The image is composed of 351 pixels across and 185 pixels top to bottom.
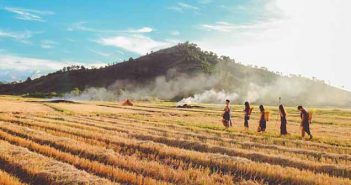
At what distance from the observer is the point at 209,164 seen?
48.0 feet

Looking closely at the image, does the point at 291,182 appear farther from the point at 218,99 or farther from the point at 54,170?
the point at 218,99

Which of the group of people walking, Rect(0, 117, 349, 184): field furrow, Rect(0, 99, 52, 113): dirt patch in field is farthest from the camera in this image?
Rect(0, 99, 52, 113): dirt patch in field

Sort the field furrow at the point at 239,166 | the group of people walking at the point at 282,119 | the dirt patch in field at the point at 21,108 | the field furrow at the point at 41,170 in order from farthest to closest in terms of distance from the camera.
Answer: the dirt patch in field at the point at 21,108 < the group of people walking at the point at 282,119 < the field furrow at the point at 239,166 < the field furrow at the point at 41,170

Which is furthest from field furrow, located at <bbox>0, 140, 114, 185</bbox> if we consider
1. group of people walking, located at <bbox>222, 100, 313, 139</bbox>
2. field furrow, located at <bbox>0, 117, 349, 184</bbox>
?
group of people walking, located at <bbox>222, 100, 313, 139</bbox>

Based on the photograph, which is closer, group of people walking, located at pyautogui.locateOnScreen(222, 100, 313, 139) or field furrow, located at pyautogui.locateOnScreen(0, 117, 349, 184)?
field furrow, located at pyautogui.locateOnScreen(0, 117, 349, 184)

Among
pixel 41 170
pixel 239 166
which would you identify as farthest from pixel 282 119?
pixel 41 170

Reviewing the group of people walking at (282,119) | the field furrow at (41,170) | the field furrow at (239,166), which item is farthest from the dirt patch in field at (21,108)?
the field furrow at (41,170)

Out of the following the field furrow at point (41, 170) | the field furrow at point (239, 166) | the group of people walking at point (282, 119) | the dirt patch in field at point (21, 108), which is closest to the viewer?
the field furrow at point (41, 170)

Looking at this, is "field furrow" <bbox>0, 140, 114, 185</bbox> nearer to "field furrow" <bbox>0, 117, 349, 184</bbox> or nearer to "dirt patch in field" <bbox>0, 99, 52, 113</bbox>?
"field furrow" <bbox>0, 117, 349, 184</bbox>

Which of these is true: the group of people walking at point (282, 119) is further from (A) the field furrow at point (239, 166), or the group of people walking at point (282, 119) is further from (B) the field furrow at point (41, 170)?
(B) the field furrow at point (41, 170)

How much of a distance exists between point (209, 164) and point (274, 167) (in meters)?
2.01

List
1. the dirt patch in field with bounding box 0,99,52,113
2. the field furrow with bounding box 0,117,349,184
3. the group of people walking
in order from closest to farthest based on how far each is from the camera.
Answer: the field furrow with bounding box 0,117,349,184 → the group of people walking → the dirt patch in field with bounding box 0,99,52,113

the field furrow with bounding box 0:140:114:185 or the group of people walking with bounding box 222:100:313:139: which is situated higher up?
the group of people walking with bounding box 222:100:313:139

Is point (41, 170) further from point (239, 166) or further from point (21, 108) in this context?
point (21, 108)
